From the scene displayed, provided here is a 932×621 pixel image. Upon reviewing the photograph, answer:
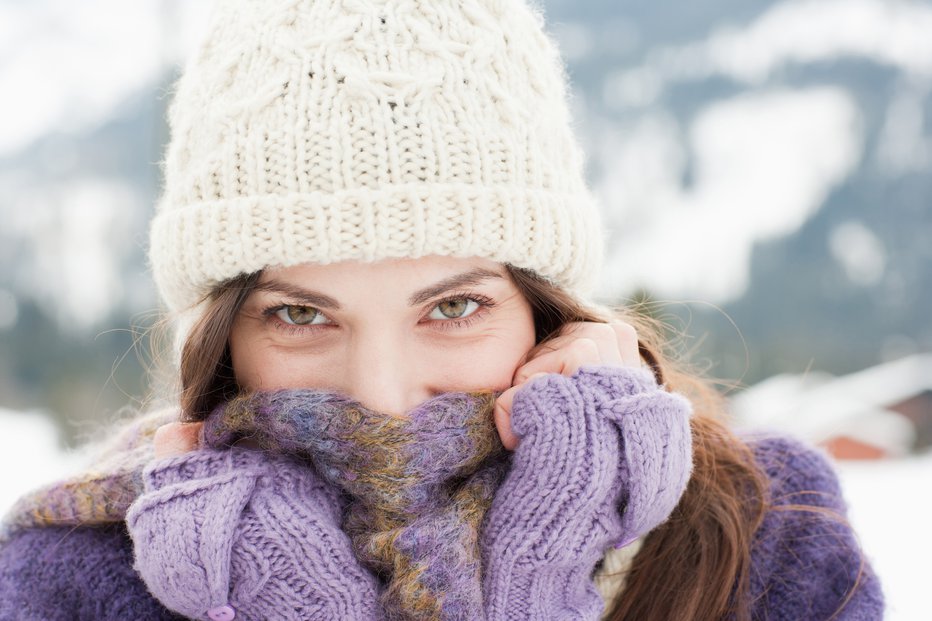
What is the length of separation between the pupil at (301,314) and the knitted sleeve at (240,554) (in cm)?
31

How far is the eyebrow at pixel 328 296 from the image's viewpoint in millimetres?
1470

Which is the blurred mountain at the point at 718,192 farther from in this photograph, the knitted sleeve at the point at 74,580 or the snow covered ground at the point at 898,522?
the knitted sleeve at the point at 74,580

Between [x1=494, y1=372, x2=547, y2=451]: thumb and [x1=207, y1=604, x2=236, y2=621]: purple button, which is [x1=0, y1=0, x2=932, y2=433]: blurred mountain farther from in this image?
[x1=494, y1=372, x2=547, y2=451]: thumb

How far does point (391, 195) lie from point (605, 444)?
0.60 meters

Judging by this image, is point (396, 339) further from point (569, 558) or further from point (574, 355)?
point (569, 558)

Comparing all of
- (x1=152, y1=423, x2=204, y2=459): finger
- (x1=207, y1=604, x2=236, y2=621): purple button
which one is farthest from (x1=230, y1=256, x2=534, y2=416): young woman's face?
(x1=207, y1=604, x2=236, y2=621): purple button

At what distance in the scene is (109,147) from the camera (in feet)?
115

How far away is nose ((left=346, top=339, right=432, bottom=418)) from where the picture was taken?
4.81 feet

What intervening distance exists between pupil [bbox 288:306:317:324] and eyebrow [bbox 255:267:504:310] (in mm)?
63

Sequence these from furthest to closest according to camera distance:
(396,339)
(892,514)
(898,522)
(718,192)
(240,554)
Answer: (718,192) → (892,514) → (898,522) → (396,339) → (240,554)

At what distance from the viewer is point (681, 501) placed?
72.2 inches

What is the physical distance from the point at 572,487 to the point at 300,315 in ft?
2.06

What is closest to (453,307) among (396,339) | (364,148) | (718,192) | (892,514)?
(396,339)

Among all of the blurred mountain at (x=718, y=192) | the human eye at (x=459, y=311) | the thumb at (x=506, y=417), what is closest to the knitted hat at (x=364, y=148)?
the human eye at (x=459, y=311)
